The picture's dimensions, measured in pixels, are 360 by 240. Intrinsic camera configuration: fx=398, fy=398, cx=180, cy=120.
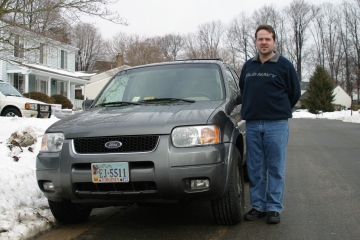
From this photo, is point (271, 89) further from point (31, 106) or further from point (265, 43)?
point (31, 106)

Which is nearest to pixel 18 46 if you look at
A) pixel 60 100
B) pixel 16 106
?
pixel 16 106

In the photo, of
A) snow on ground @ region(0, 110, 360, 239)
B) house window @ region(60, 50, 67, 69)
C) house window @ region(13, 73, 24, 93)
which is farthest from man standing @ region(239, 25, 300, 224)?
house window @ region(60, 50, 67, 69)

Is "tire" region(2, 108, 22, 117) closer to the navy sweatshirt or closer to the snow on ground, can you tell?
the snow on ground

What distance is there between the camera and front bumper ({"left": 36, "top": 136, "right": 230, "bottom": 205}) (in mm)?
3246

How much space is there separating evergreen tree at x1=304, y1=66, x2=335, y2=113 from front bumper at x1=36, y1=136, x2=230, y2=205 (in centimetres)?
5439

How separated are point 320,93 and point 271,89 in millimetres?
54431

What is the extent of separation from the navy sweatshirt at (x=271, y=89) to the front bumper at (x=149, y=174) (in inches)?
28.0

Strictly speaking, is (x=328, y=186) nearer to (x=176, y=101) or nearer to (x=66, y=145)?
(x=176, y=101)

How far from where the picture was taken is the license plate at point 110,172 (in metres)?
3.27

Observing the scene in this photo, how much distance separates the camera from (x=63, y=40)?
12719 mm

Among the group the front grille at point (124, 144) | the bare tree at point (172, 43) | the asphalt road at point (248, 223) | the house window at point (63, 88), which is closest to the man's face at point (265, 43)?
the front grille at point (124, 144)

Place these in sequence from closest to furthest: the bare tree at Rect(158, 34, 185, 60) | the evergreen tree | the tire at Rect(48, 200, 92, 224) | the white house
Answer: the tire at Rect(48, 200, 92, 224)
the white house
the evergreen tree
the bare tree at Rect(158, 34, 185, 60)

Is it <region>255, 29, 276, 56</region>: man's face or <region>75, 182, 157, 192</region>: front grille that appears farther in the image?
<region>255, 29, 276, 56</region>: man's face

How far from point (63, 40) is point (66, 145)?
998 cm
